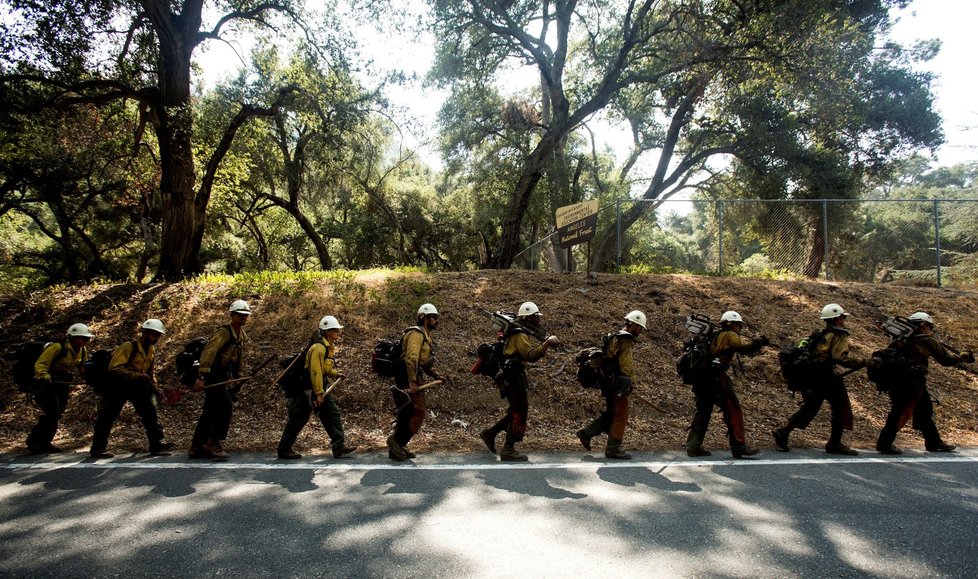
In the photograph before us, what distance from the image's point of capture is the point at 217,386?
634cm

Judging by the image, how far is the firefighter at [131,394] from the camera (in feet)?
20.8

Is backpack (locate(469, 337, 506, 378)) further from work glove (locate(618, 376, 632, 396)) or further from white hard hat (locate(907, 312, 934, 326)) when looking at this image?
white hard hat (locate(907, 312, 934, 326))

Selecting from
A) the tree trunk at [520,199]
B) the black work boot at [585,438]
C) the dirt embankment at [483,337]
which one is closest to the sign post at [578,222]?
the dirt embankment at [483,337]

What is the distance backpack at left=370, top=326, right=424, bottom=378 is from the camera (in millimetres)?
6133

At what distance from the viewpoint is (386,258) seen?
26.7 meters

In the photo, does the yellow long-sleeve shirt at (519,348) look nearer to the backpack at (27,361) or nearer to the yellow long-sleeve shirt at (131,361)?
the yellow long-sleeve shirt at (131,361)

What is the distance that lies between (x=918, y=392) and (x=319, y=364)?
7019 mm

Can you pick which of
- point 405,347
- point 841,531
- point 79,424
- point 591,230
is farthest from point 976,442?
point 79,424

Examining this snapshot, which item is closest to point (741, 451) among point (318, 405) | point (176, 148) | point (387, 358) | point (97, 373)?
point (387, 358)

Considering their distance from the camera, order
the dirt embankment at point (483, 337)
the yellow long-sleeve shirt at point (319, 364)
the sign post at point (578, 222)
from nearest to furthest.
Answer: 1. the yellow long-sleeve shirt at point (319, 364)
2. the dirt embankment at point (483, 337)
3. the sign post at point (578, 222)

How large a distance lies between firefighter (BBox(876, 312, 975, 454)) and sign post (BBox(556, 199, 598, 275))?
17.8ft

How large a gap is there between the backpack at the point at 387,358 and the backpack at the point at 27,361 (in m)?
4.13

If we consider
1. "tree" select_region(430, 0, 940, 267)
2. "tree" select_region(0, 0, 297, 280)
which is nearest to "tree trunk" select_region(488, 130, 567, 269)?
"tree" select_region(430, 0, 940, 267)

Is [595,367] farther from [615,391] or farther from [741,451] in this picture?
[741,451]
